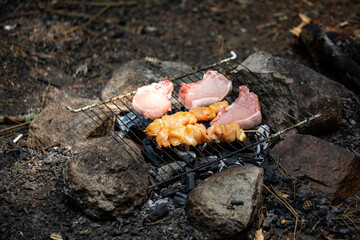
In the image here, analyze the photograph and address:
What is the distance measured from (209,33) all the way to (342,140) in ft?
12.4

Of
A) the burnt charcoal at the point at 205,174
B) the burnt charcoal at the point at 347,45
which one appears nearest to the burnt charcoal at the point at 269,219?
the burnt charcoal at the point at 205,174

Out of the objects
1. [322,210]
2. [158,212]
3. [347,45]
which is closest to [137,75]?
[158,212]

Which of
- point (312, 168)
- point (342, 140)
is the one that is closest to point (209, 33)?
point (342, 140)

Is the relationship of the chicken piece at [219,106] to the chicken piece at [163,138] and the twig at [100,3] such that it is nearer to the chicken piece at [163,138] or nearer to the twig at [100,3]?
the chicken piece at [163,138]

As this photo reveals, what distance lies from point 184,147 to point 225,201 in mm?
941

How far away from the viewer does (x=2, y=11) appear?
7195 millimetres

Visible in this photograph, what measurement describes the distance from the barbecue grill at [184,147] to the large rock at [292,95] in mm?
19

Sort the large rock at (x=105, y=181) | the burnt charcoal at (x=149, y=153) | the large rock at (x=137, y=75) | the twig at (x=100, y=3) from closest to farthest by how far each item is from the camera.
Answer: the large rock at (x=105, y=181) < the burnt charcoal at (x=149, y=153) < the large rock at (x=137, y=75) < the twig at (x=100, y=3)

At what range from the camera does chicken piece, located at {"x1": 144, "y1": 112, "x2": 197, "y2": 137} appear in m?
4.09

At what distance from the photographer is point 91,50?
6.73 m

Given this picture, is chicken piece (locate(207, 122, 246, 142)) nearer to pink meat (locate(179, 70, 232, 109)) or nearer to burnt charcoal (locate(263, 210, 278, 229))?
pink meat (locate(179, 70, 232, 109))

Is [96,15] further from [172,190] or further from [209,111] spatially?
[172,190]

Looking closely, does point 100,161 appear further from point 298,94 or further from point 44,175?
point 298,94

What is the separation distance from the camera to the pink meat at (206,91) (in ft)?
14.6
